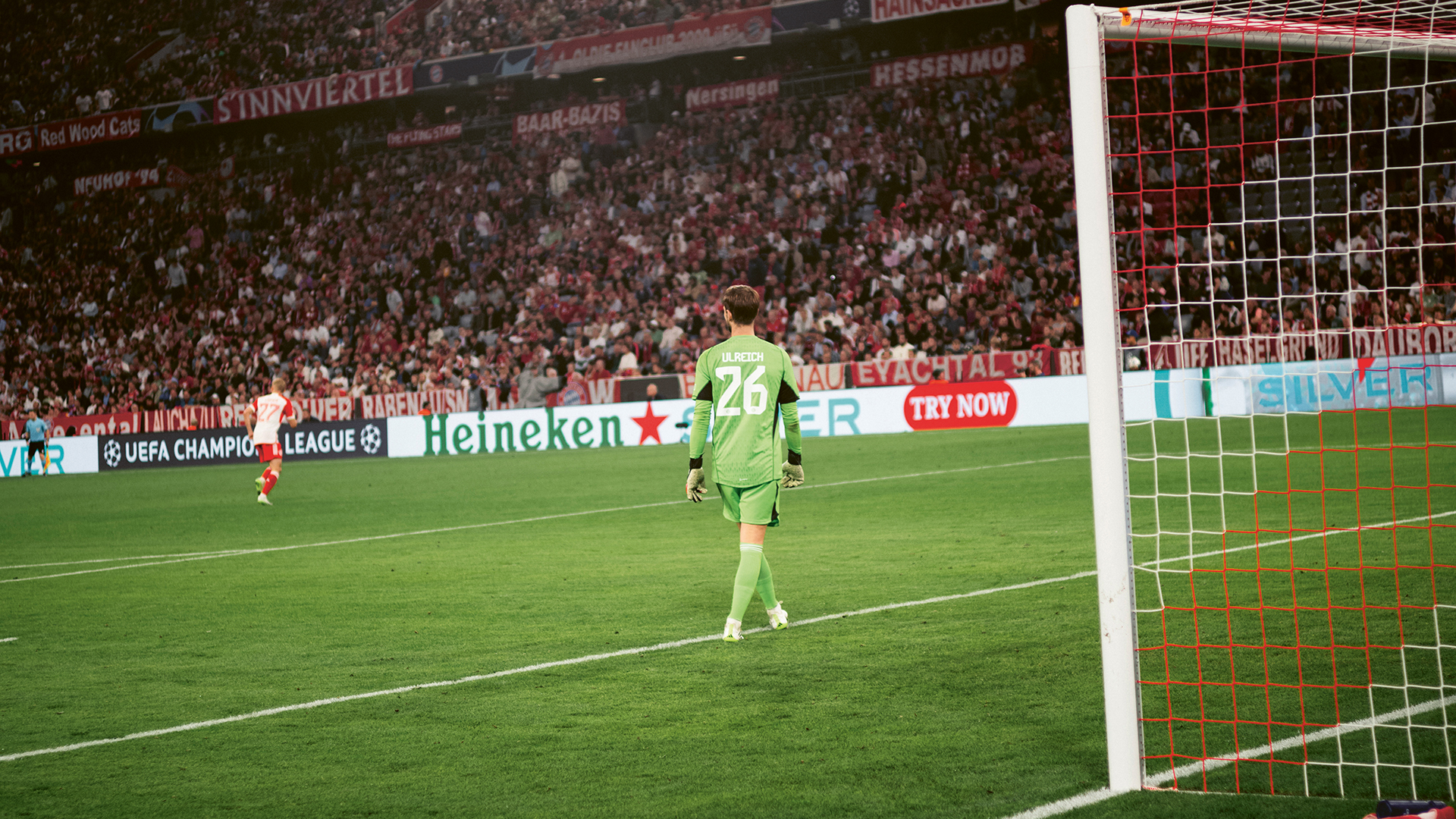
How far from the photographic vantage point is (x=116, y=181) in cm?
4097

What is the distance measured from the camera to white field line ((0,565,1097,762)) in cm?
569

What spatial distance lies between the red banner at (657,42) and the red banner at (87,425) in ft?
41.3

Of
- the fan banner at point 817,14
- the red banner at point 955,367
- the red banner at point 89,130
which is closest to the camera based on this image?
the red banner at point 955,367

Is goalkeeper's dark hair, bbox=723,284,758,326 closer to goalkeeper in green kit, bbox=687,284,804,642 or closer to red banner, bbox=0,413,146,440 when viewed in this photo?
goalkeeper in green kit, bbox=687,284,804,642

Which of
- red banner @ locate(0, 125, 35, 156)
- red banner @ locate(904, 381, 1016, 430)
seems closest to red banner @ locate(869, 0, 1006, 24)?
red banner @ locate(904, 381, 1016, 430)

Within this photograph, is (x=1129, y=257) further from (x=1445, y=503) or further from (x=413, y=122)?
(x=413, y=122)

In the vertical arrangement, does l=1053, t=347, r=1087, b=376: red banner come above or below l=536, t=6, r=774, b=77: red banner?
below

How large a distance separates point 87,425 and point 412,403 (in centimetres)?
895

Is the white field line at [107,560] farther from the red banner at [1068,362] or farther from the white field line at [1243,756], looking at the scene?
the red banner at [1068,362]

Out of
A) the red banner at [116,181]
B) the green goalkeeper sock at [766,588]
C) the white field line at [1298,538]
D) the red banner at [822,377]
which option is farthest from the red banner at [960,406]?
Result: the red banner at [116,181]

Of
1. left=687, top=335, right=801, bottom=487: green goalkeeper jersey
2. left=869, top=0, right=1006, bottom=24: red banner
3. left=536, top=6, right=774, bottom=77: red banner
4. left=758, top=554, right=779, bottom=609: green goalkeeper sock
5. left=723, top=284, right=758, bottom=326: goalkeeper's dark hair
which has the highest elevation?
left=536, top=6, right=774, bottom=77: red banner

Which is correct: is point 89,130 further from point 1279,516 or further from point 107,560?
point 1279,516

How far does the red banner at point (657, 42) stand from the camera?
31938mm

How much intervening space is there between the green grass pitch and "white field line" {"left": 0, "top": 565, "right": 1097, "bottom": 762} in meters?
0.08
